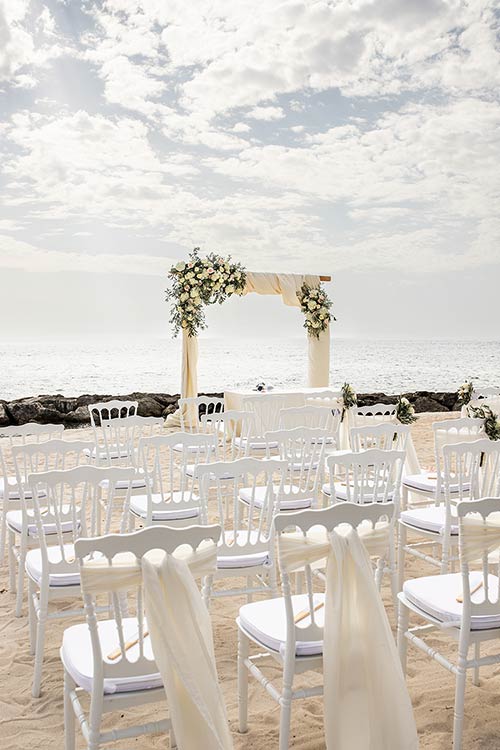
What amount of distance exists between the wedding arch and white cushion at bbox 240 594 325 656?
709cm

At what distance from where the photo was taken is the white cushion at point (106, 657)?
7.15ft

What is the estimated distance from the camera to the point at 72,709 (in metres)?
2.40

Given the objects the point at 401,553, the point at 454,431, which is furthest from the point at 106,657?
the point at 454,431

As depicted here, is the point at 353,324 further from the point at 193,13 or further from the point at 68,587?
the point at 68,587

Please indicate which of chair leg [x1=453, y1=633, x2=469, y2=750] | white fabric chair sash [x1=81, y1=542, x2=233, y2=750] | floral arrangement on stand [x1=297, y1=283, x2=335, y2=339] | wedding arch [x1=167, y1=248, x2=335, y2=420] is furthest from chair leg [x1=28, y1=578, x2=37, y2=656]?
floral arrangement on stand [x1=297, y1=283, x2=335, y2=339]

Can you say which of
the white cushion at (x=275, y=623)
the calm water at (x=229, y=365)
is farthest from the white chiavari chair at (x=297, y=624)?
the calm water at (x=229, y=365)

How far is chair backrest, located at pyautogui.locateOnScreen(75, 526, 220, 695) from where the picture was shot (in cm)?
Answer: 205

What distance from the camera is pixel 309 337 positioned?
10750 millimetres

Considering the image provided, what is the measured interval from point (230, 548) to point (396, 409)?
10.4ft

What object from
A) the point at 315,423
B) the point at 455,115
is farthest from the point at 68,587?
the point at 455,115

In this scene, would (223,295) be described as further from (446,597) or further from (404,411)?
(446,597)

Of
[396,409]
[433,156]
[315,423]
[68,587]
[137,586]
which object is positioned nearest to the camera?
[137,586]

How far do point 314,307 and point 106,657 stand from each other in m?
8.45

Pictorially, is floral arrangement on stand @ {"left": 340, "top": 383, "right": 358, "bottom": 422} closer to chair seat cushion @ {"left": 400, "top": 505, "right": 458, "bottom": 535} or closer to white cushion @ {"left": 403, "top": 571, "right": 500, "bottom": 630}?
chair seat cushion @ {"left": 400, "top": 505, "right": 458, "bottom": 535}
